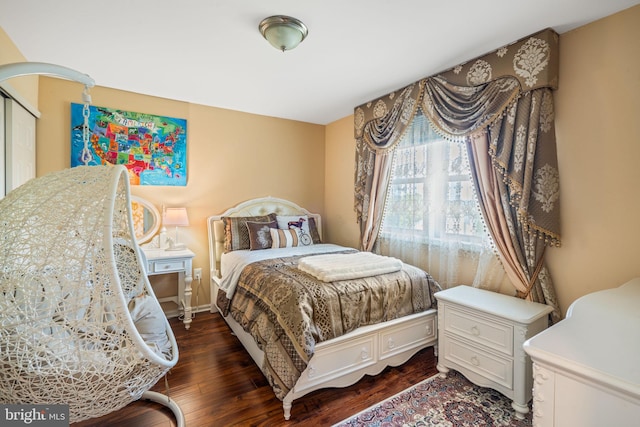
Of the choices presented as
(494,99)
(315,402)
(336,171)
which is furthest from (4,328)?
(336,171)

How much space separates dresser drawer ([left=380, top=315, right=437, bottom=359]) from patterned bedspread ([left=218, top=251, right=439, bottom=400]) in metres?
0.10

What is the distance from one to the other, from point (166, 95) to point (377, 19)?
96.0 inches

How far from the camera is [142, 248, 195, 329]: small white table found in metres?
2.73

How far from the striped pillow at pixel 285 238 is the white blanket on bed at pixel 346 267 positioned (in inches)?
34.8

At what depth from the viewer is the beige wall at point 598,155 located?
5.37 feet

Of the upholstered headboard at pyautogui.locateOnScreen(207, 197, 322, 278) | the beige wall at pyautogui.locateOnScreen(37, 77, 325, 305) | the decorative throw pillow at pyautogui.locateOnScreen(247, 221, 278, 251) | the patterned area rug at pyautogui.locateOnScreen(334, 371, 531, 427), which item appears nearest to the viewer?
the patterned area rug at pyautogui.locateOnScreen(334, 371, 531, 427)

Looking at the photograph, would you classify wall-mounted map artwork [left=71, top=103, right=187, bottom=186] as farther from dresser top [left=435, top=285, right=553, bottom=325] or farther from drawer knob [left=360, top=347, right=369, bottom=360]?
dresser top [left=435, top=285, right=553, bottom=325]

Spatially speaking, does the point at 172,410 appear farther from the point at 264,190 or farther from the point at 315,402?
the point at 264,190

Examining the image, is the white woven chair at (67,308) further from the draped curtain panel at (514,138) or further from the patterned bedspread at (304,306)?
the draped curtain panel at (514,138)

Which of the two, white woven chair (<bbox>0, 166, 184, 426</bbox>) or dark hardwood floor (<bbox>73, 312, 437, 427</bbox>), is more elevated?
white woven chair (<bbox>0, 166, 184, 426</bbox>)

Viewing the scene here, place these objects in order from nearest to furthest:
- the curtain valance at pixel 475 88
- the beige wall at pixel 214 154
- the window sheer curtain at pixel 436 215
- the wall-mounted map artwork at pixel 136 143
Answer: the curtain valance at pixel 475 88 → the window sheer curtain at pixel 436 215 → the beige wall at pixel 214 154 → the wall-mounted map artwork at pixel 136 143

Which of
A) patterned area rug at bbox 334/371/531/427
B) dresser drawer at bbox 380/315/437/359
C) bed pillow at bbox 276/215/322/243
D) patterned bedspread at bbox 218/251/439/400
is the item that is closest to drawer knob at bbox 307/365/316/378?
patterned bedspread at bbox 218/251/439/400

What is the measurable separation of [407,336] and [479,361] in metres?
0.49

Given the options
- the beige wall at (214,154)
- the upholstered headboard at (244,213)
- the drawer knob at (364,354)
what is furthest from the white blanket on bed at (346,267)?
the beige wall at (214,154)
